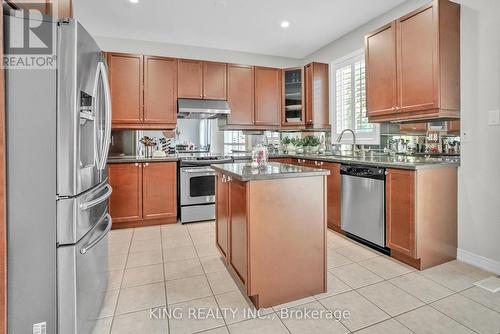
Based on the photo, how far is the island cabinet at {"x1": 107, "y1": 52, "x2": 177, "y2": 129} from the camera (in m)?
3.88

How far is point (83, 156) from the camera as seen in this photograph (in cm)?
146

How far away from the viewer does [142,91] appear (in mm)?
3992

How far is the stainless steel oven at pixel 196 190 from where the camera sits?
152 inches

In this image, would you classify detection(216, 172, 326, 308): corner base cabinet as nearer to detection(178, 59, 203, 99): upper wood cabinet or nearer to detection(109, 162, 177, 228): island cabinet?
detection(109, 162, 177, 228): island cabinet

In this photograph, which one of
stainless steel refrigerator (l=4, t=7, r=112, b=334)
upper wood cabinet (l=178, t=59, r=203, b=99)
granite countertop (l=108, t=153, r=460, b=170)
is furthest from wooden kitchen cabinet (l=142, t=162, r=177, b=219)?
stainless steel refrigerator (l=4, t=7, r=112, b=334)

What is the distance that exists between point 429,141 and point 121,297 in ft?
10.6

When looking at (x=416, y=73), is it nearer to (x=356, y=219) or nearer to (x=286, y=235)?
(x=356, y=219)

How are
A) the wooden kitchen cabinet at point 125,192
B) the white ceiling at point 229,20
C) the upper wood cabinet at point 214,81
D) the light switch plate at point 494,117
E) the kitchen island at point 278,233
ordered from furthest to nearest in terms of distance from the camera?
the upper wood cabinet at point 214,81
the wooden kitchen cabinet at point 125,192
the white ceiling at point 229,20
the light switch plate at point 494,117
the kitchen island at point 278,233

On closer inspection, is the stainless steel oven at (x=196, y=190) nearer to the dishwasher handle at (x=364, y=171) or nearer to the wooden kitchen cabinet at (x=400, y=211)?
the dishwasher handle at (x=364, y=171)

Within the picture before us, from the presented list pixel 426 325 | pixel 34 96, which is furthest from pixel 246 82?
pixel 426 325

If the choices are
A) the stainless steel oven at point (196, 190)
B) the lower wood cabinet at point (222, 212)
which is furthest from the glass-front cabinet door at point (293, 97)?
the lower wood cabinet at point (222, 212)

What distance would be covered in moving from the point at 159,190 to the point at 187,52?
92.0 inches

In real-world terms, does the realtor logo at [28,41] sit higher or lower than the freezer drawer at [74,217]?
higher

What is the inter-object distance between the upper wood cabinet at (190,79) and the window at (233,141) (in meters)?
0.90
